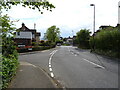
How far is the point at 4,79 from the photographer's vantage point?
5.54 meters

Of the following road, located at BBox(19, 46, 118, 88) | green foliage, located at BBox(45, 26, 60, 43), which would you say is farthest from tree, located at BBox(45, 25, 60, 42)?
road, located at BBox(19, 46, 118, 88)

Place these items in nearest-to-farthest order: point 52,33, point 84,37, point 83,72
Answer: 1. point 83,72
2. point 84,37
3. point 52,33

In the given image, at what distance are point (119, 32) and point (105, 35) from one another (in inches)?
124

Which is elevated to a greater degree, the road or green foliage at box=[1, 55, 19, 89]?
green foliage at box=[1, 55, 19, 89]

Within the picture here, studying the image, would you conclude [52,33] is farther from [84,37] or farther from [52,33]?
[84,37]

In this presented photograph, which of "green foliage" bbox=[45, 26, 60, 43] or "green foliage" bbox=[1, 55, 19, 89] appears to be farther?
"green foliage" bbox=[45, 26, 60, 43]

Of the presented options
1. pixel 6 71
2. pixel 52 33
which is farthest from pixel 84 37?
pixel 6 71

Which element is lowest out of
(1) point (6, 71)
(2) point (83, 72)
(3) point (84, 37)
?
(2) point (83, 72)

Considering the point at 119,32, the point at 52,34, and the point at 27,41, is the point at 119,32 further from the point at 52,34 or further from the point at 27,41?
the point at 52,34

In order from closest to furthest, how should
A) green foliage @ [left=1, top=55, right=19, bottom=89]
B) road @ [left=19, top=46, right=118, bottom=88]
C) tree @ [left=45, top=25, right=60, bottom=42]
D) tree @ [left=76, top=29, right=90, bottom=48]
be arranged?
green foliage @ [left=1, top=55, right=19, bottom=89]
road @ [left=19, top=46, right=118, bottom=88]
tree @ [left=76, top=29, right=90, bottom=48]
tree @ [left=45, top=25, right=60, bottom=42]

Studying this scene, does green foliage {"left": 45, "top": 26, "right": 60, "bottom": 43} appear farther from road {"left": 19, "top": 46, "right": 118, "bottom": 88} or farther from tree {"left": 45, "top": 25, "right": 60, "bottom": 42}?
road {"left": 19, "top": 46, "right": 118, "bottom": 88}

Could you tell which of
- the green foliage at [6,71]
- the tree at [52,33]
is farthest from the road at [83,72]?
the tree at [52,33]

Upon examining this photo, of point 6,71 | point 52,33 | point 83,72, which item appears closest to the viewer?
point 6,71

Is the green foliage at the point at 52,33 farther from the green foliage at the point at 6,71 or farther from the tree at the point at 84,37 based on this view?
the green foliage at the point at 6,71
